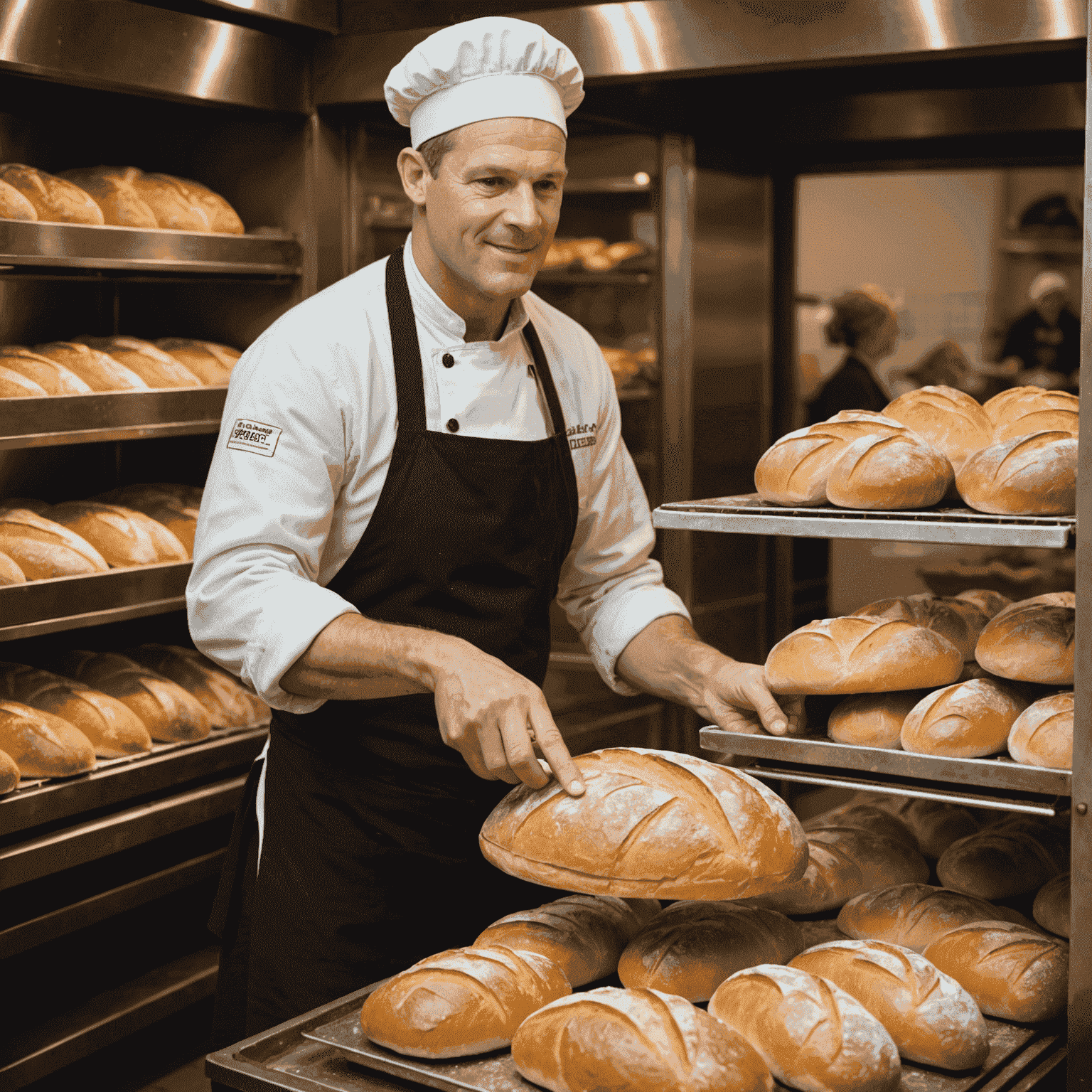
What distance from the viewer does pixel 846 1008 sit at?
1.15 metres

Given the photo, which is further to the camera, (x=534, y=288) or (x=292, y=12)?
(x=534, y=288)

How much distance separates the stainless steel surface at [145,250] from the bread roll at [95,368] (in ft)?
0.66

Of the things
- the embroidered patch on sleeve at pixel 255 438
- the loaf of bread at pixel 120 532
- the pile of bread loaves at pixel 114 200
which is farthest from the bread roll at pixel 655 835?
the pile of bread loaves at pixel 114 200

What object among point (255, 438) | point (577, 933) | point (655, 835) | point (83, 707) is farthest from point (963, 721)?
point (83, 707)

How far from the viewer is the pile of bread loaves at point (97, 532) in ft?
8.46

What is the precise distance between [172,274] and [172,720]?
42.7 inches

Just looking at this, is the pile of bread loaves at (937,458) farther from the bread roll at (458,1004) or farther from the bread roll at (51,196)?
the bread roll at (51,196)

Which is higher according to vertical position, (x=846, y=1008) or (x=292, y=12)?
(x=292, y=12)

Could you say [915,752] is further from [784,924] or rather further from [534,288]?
[534,288]

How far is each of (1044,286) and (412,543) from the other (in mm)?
2685

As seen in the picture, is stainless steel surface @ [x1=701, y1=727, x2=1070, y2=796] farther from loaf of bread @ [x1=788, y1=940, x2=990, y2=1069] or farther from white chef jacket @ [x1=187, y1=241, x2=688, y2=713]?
white chef jacket @ [x1=187, y1=241, x2=688, y2=713]

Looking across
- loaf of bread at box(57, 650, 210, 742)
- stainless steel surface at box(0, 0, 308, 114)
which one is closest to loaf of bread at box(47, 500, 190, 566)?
loaf of bread at box(57, 650, 210, 742)

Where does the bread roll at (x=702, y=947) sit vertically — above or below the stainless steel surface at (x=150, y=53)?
below

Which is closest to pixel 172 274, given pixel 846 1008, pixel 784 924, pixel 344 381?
pixel 344 381
